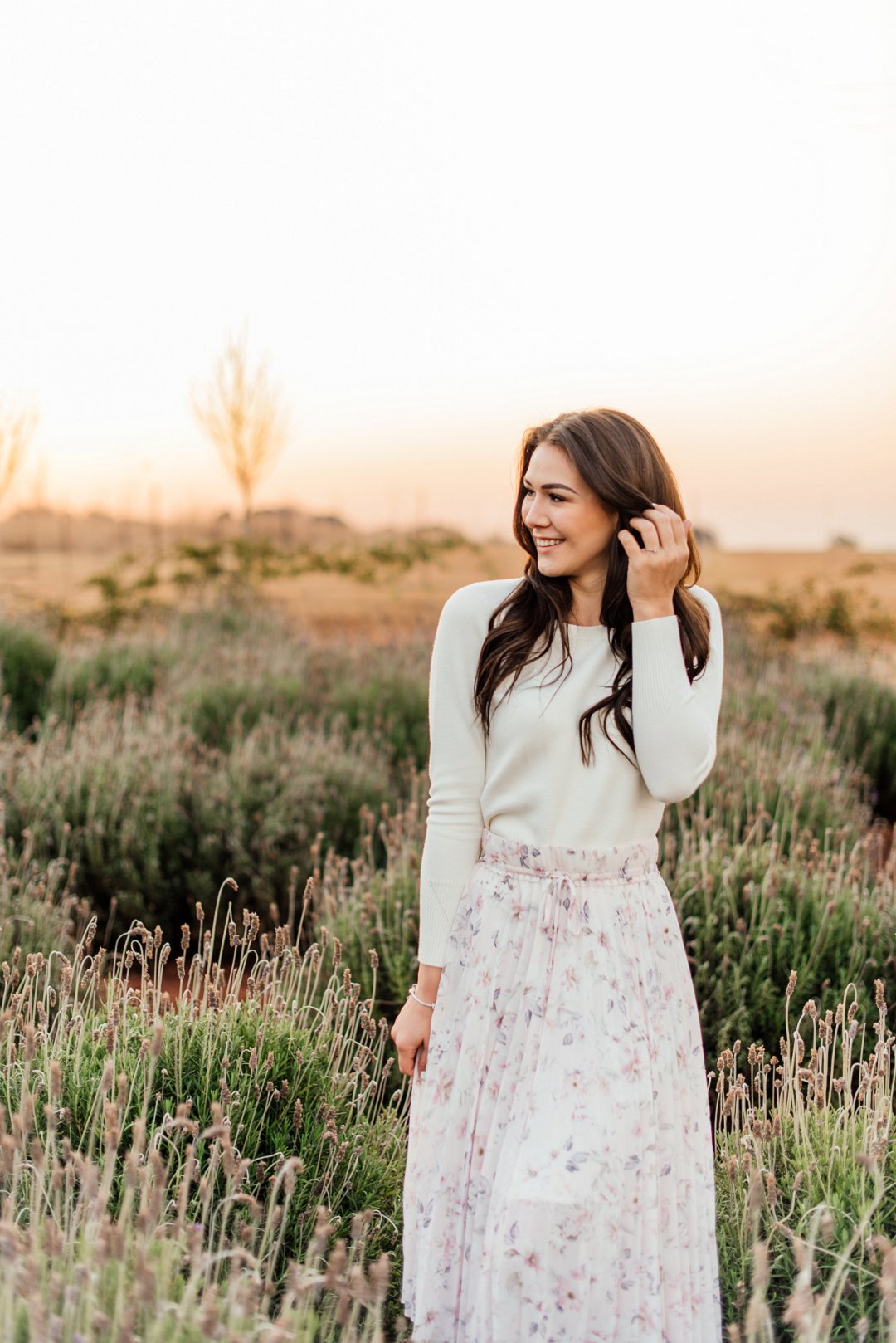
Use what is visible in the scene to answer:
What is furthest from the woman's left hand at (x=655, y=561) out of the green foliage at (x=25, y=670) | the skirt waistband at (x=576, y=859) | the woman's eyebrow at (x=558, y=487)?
the green foliage at (x=25, y=670)

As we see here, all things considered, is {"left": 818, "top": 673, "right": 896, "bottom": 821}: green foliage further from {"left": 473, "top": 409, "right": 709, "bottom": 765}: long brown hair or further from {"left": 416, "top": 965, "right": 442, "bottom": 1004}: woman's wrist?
{"left": 416, "top": 965, "right": 442, "bottom": 1004}: woman's wrist

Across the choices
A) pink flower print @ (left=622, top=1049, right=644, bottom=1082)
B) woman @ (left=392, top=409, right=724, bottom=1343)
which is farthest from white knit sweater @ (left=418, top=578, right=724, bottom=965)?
pink flower print @ (left=622, top=1049, right=644, bottom=1082)

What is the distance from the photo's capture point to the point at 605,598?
7.43ft

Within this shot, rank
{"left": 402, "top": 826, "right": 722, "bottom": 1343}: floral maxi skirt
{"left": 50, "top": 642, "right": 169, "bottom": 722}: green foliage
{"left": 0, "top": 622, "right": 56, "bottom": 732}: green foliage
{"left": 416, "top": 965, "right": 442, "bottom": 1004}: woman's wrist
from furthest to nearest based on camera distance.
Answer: {"left": 0, "top": 622, "right": 56, "bottom": 732}: green foliage < {"left": 50, "top": 642, "right": 169, "bottom": 722}: green foliage < {"left": 416, "top": 965, "right": 442, "bottom": 1004}: woman's wrist < {"left": 402, "top": 826, "right": 722, "bottom": 1343}: floral maxi skirt

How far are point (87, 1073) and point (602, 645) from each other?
Result: 1522 mm

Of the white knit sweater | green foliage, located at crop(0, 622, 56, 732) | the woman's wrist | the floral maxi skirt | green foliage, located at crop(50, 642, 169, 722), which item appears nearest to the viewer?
the floral maxi skirt

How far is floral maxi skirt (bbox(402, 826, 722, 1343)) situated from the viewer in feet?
6.43

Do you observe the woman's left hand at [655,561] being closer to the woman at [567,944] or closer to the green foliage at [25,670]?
the woman at [567,944]

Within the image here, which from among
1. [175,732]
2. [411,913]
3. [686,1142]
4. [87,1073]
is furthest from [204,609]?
[686,1142]

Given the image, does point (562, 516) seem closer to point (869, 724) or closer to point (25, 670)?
point (869, 724)

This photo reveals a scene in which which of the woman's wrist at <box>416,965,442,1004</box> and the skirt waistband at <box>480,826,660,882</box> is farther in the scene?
the woman's wrist at <box>416,965,442,1004</box>

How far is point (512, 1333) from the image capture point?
1.98m

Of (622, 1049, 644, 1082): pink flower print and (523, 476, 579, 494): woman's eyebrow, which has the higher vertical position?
(523, 476, 579, 494): woman's eyebrow

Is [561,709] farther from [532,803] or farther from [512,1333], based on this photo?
[512,1333]
